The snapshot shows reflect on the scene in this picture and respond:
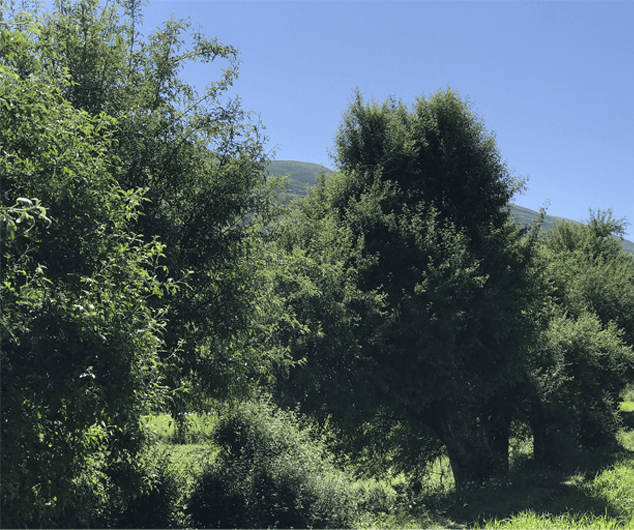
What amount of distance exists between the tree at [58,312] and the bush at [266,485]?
15.9 ft

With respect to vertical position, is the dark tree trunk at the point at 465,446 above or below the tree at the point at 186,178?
below

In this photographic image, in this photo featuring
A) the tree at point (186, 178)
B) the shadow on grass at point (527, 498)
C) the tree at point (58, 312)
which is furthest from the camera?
the shadow on grass at point (527, 498)

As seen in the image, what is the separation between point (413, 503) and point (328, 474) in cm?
439

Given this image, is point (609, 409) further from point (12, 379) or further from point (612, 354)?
point (12, 379)

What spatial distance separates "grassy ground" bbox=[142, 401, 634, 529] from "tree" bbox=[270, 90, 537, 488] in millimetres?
1985

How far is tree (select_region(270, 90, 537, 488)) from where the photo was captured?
16750mm

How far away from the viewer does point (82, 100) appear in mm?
11125

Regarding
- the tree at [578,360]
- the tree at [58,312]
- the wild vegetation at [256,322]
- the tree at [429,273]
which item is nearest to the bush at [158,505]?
the wild vegetation at [256,322]

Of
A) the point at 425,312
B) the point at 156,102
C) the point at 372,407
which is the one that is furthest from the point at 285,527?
the point at 156,102

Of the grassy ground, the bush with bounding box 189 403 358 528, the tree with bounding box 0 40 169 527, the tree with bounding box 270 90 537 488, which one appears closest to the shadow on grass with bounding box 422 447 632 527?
the grassy ground

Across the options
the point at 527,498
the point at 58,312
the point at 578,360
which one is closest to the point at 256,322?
the point at 58,312

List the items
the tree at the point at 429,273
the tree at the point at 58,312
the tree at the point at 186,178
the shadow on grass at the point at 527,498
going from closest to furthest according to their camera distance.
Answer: the tree at the point at 58,312 → the tree at the point at 186,178 → the shadow on grass at the point at 527,498 → the tree at the point at 429,273

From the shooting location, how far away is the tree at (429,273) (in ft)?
55.0

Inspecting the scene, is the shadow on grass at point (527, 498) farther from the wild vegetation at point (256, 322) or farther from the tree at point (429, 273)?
the tree at point (429, 273)
